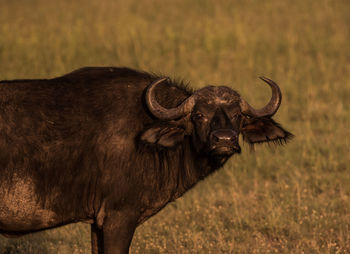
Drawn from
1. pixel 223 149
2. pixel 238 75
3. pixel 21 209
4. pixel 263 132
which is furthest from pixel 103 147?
pixel 238 75

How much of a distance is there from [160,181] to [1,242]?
8.86 feet

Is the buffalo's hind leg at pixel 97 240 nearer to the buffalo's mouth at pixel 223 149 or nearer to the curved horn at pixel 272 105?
the buffalo's mouth at pixel 223 149

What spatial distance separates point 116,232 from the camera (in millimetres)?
6438

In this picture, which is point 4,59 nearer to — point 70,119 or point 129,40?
point 129,40

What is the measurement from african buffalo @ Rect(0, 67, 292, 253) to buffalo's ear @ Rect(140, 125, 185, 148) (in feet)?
0.03

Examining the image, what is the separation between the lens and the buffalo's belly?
6121mm

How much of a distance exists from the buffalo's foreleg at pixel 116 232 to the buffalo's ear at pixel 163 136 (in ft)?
2.26

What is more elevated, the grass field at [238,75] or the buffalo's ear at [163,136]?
Answer: the buffalo's ear at [163,136]

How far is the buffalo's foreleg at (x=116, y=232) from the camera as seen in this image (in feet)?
21.1

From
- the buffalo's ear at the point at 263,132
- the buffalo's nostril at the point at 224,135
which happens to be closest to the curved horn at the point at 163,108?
the buffalo's nostril at the point at 224,135

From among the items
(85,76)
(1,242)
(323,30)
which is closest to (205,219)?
(1,242)

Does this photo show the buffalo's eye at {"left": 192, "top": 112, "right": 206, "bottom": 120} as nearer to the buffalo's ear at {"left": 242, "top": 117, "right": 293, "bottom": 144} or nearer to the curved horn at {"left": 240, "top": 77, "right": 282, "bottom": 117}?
the curved horn at {"left": 240, "top": 77, "right": 282, "bottom": 117}

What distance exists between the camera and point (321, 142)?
12125 mm

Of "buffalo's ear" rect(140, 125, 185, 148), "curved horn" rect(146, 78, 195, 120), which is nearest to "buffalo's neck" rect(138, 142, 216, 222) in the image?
"buffalo's ear" rect(140, 125, 185, 148)
